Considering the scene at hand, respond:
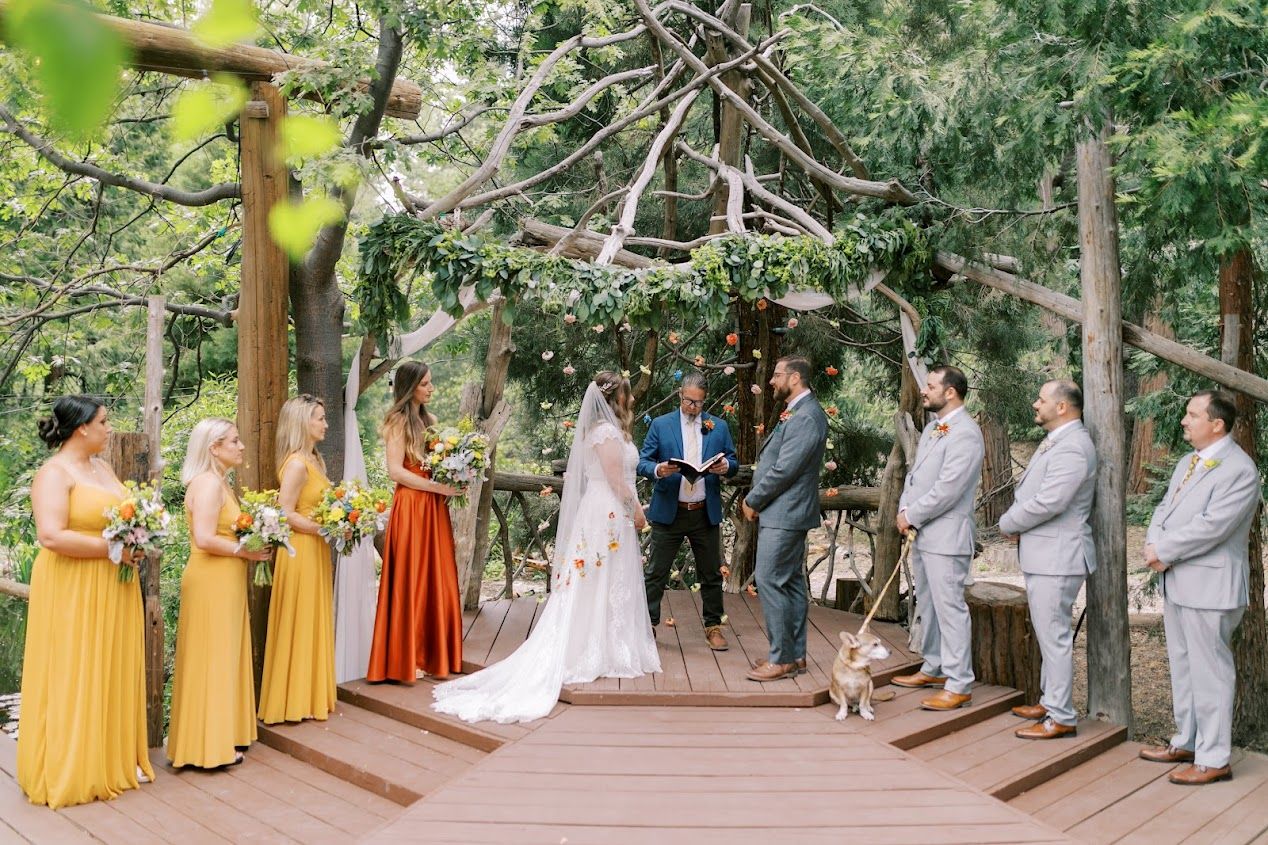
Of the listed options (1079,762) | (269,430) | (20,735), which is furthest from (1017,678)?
(20,735)

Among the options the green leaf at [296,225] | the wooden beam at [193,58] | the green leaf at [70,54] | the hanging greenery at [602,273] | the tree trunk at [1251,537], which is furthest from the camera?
the tree trunk at [1251,537]

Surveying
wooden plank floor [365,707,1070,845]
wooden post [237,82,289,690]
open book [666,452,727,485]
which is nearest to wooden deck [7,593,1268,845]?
wooden plank floor [365,707,1070,845]

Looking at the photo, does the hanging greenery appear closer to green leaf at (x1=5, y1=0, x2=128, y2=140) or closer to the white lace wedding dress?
the white lace wedding dress

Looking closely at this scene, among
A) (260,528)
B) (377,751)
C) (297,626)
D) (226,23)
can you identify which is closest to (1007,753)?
(377,751)

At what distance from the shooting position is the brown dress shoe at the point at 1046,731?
5.59 metres

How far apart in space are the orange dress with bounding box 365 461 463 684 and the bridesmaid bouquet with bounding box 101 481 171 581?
1.61 meters

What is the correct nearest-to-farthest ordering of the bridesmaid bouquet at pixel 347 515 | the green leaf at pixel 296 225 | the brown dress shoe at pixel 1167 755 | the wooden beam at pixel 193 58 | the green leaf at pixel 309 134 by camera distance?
the green leaf at pixel 309 134 < the green leaf at pixel 296 225 < the brown dress shoe at pixel 1167 755 < the wooden beam at pixel 193 58 < the bridesmaid bouquet at pixel 347 515

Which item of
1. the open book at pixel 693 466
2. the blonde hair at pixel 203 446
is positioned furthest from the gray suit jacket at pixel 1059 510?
the blonde hair at pixel 203 446

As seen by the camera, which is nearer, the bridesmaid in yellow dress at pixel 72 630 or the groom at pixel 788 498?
the bridesmaid in yellow dress at pixel 72 630

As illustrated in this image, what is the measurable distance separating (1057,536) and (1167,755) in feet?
4.10

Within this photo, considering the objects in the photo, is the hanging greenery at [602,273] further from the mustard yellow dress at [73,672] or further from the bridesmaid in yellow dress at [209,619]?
the mustard yellow dress at [73,672]

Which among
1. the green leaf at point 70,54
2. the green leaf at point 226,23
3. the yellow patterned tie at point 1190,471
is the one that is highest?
the green leaf at point 226,23

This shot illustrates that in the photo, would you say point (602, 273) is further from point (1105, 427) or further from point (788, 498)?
point (1105, 427)

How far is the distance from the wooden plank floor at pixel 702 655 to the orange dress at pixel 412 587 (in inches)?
16.4
